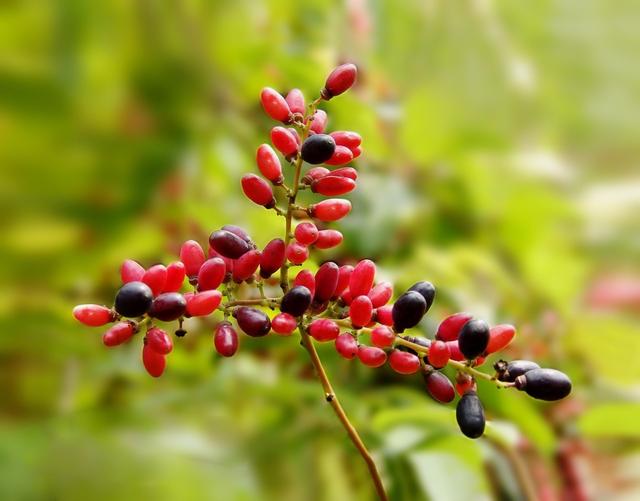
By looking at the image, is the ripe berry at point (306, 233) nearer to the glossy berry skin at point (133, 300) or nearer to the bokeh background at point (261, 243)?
the glossy berry skin at point (133, 300)

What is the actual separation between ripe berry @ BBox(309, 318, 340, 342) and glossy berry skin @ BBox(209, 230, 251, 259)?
0.03m

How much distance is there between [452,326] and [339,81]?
8 cm

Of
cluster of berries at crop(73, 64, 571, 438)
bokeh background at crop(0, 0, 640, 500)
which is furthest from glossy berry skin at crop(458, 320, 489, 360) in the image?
bokeh background at crop(0, 0, 640, 500)

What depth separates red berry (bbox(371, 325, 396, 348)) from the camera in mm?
210

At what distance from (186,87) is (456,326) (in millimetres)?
534

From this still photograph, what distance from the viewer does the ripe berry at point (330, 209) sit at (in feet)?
0.70

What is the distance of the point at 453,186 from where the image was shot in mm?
720

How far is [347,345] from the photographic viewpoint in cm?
21

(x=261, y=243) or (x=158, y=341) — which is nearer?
(x=158, y=341)

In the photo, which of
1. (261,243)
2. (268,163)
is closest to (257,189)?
(268,163)

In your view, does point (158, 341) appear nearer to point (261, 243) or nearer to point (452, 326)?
point (452, 326)

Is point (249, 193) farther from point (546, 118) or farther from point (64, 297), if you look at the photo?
point (546, 118)

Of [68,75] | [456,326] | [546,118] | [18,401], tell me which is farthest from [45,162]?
[546,118]

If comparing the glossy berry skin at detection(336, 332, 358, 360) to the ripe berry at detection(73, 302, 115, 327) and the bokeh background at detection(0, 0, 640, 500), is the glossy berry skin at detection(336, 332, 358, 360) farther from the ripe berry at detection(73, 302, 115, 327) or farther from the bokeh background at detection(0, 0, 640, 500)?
the bokeh background at detection(0, 0, 640, 500)
